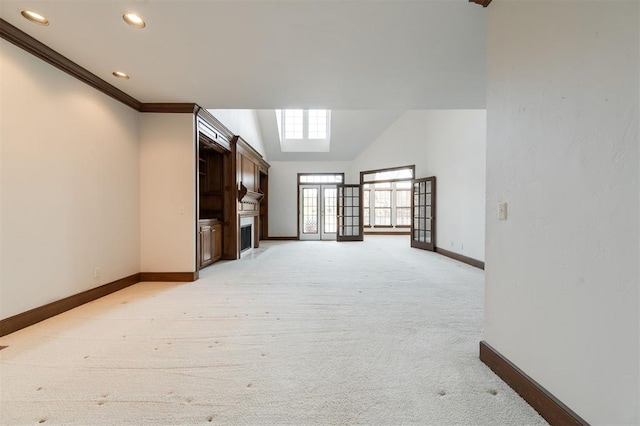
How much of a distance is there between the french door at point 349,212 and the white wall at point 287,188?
1.36 ft

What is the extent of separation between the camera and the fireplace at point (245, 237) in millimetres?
6166

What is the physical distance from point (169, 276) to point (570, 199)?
14.7 ft

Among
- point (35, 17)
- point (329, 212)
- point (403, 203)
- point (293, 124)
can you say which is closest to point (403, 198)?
point (403, 203)

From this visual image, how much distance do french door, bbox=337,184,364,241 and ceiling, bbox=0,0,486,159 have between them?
535cm

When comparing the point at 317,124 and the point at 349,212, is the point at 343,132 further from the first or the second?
the point at 349,212

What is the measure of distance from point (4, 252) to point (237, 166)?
12.3 ft

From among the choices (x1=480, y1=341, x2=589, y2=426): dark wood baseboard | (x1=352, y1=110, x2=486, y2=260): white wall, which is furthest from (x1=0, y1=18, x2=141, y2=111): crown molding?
(x1=352, y1=110, x2=486, y2=260): white wall

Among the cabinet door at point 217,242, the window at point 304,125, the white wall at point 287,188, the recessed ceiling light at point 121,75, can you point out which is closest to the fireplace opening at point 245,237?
the cabinet door at point 217,242

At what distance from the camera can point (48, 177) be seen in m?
2.61

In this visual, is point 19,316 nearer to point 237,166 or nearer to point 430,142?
point 237,166

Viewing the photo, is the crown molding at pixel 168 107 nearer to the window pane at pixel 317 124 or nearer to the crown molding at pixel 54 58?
the crown molding at pixel 54 58

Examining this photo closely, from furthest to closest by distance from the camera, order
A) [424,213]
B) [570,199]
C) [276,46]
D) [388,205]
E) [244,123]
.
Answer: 1. [388,205]
2. [424,213]
3. [244,123]
4. [276,46]
5. [570,199]

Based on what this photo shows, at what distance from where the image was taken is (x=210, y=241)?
4.91 meters

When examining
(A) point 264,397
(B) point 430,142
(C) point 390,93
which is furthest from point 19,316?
(B) point 430,142
